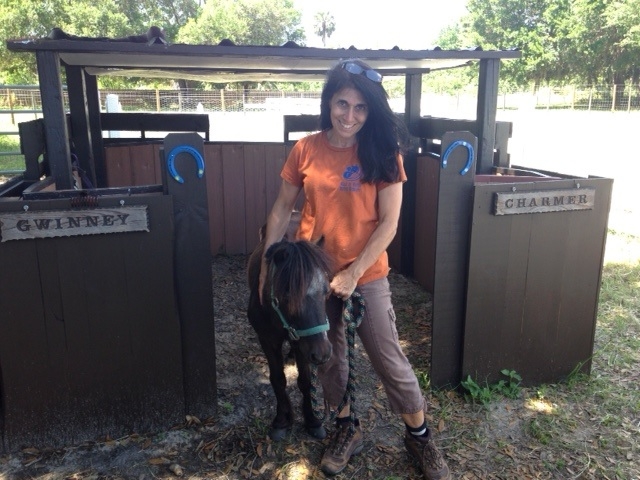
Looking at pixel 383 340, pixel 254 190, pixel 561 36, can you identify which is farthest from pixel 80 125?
pixel 561 36

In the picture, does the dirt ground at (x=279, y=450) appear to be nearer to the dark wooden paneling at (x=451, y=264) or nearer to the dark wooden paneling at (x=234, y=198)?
the dark wooden paneling at (x=451, y=264)

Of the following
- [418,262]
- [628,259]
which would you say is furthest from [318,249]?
[628,259]

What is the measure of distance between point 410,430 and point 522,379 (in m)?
1.19

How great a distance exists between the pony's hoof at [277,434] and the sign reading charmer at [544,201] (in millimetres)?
1773

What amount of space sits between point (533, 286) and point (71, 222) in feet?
8.88

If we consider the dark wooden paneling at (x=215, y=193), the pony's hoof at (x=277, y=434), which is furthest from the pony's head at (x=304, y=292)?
the dark wooden paneling at (x=215, y=193)

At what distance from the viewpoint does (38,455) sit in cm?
282

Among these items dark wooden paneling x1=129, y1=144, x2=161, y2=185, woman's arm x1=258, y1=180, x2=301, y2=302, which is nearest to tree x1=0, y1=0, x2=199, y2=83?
dark wooden paneling x1=129, y1=144, x2=161, y2=185

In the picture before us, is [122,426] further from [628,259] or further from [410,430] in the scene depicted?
[628,259]

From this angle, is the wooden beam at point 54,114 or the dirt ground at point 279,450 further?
the wooden beam at point 54,114

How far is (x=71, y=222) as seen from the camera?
2629 millimetres

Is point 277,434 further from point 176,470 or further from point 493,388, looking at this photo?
point 493,388

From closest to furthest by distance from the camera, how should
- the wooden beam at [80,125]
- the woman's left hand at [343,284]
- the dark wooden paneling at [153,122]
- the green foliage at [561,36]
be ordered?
the woman's left hand at [343,284] → the wooden beam at [80,125] → the dark wooden paneling at [153,122] → the green foliage at [561,36]

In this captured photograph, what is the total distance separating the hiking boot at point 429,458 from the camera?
2646mm
